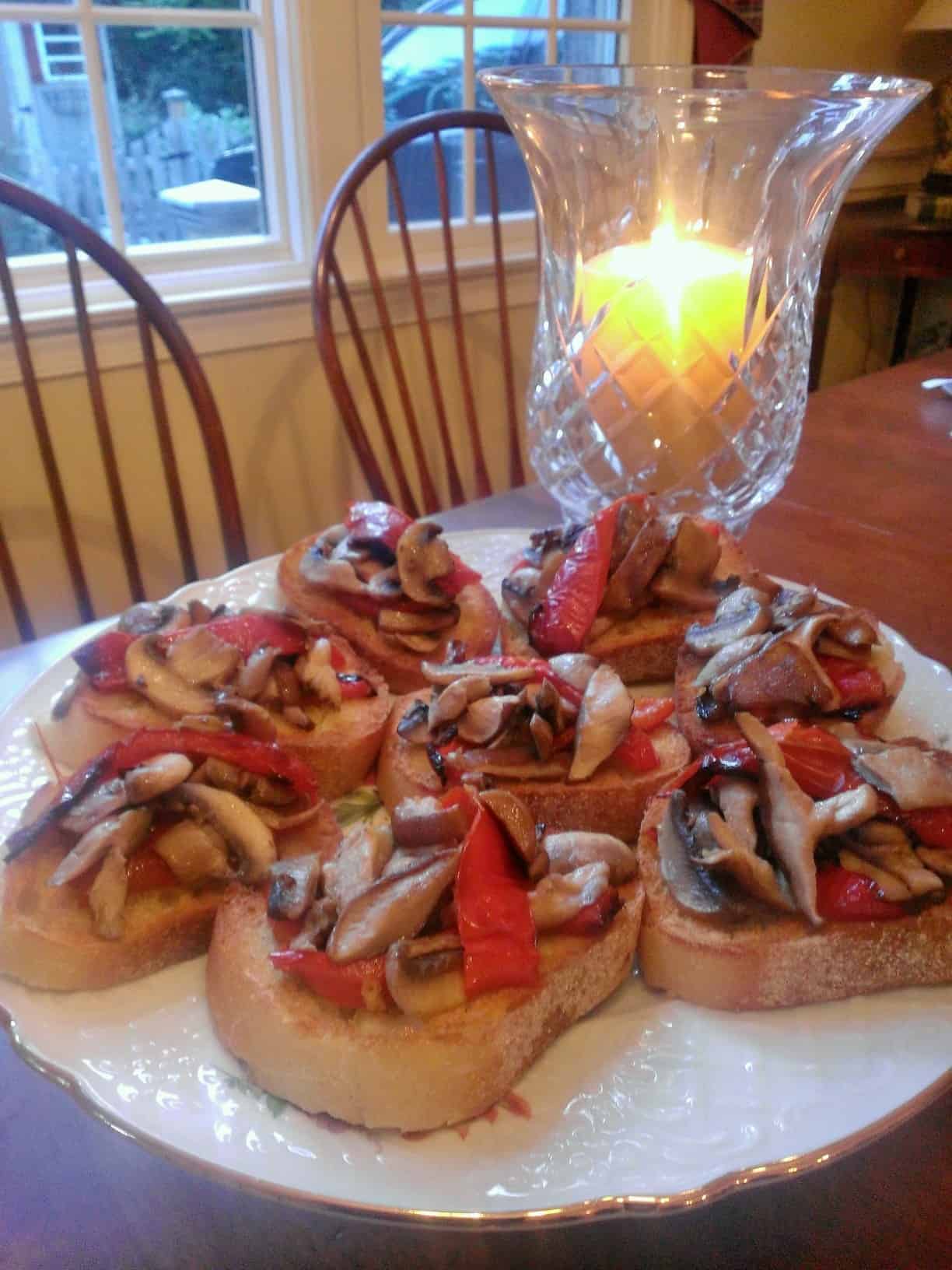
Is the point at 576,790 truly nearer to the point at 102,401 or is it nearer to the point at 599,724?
the point at 599,724

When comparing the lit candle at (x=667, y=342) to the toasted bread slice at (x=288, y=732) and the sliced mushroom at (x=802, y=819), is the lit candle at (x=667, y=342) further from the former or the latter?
the sliced mushroom at (x=802, y=819)

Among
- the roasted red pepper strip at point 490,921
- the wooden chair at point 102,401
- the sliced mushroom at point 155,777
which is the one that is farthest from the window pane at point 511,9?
the roasted red pepper strip at point 490,921

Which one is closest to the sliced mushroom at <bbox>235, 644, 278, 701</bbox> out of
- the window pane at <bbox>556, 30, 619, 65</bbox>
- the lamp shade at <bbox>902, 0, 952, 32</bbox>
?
the window pane at <bbox>556, 30, 619, 65</bbox>

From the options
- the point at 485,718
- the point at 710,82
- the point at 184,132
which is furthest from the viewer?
the point at 184,132

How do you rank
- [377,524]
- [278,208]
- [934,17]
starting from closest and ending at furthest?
[377,524] → [278,208] → [934,17]

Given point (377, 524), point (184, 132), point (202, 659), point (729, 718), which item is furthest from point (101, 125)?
point (729, 718)

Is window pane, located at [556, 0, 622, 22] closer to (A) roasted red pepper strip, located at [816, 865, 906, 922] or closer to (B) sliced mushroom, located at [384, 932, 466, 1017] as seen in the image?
(A) roasted red pepper strip, located at [816, 865, 906, 922]
